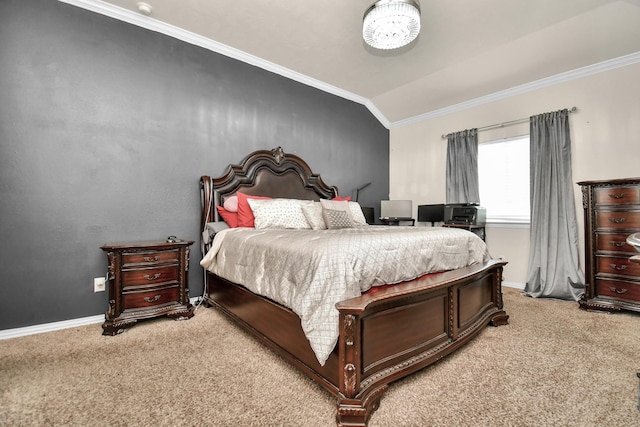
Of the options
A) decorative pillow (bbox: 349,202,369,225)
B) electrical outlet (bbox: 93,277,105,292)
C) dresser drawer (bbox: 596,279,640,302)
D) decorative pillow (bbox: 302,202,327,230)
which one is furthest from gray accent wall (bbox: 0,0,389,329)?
dresser drawer (bbox: 596,279,640,302)

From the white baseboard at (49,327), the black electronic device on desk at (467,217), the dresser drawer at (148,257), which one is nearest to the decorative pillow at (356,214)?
the black electronic device on desk at (467,217)

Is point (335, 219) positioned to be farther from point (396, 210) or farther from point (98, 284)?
point (98, 284)

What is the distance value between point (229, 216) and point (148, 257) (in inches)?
34.1

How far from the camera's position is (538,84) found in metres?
3.56

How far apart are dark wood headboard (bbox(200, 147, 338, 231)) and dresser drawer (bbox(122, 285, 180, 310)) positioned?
0.76 m

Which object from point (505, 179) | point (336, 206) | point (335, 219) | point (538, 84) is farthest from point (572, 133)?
point (335, 219)

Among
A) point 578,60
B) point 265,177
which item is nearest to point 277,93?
point 265,177

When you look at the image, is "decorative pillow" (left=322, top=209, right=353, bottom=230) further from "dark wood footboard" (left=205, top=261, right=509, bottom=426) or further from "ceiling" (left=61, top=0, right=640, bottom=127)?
"ceiling" (left=61, top=0, right=640, bottom=127)

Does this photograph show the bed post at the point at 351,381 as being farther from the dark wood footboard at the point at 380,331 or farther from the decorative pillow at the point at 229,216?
the decorative pillow at the point at 229,216

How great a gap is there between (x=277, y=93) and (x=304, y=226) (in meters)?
1.90

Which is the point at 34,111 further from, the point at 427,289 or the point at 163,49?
the point at 427,289

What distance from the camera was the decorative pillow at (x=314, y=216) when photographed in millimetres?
2977

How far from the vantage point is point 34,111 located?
2.32 m

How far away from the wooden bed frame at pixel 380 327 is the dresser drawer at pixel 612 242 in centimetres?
134
